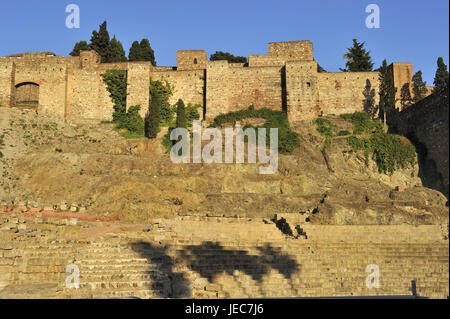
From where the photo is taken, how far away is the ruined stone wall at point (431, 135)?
969 inches

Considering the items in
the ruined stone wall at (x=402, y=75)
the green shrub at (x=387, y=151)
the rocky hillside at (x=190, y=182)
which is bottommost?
the rocky hillside at (x=190, y=182)

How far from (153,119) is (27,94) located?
956 centimetres

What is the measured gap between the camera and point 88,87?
103 ft

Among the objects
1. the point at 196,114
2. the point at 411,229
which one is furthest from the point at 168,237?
the point at 196,114

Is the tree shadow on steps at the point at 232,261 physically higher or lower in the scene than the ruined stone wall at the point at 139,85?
lower

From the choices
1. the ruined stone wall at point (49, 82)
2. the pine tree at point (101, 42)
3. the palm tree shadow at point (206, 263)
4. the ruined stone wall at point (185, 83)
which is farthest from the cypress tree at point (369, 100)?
the pine tree at point (101, 42)

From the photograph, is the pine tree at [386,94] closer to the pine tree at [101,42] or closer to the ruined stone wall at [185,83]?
the ruined stone wall at [185,83]

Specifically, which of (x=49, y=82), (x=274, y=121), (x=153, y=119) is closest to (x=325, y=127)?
(x=274, y=121)

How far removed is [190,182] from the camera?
20.8m

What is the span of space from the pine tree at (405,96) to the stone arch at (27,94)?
81.2 feet

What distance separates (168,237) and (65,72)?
21923mm

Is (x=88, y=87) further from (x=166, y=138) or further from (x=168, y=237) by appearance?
(x=168, y=237)

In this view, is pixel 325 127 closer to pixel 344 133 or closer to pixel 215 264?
pixel 344 133

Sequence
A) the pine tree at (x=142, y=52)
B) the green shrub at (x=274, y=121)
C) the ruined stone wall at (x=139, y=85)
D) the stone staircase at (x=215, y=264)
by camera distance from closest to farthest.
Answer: the stone staircase at (x=215, y=264) → the green shrub at (x=274, y=121) → the ruined stone wall at (x=139, y=85) → the pine tree at (x=142, y=52)
